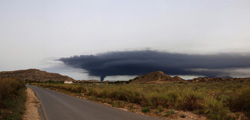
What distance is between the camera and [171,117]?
1152 cm

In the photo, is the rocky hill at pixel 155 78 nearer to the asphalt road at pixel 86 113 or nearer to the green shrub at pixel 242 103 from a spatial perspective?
the asphalt road at pixel 86 113

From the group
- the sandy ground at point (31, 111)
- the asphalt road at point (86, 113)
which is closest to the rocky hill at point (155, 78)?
the sandy ground at point (31, 111)

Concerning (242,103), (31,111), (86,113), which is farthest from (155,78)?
(86,113)

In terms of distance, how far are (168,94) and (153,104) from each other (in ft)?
5.74

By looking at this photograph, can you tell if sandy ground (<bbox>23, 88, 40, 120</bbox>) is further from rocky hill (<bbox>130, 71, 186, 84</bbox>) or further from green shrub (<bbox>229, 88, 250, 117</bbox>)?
Answer: rocky hill (<bbox>130, 71, 186, 84</bbox>)

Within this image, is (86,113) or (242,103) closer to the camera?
(242,103)

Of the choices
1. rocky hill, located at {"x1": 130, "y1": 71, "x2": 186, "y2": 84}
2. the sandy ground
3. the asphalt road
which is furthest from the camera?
rocky hill, located at {"x1": 130, "y1": 71, "x2": 186, "y2": 84}

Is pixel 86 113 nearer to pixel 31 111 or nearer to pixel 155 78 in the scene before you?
pixel 31 111

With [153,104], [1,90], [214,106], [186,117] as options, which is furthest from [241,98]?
[1,90]

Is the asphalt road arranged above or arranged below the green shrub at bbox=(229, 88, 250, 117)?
below

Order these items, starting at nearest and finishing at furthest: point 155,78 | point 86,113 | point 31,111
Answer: point 86,113
point 31,111
point 155,78

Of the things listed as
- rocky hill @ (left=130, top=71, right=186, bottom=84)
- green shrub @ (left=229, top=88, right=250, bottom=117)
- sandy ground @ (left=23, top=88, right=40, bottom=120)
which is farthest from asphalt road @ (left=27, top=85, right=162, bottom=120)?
rocky hill @ (left=130, top=71, right=186, bottom=84)

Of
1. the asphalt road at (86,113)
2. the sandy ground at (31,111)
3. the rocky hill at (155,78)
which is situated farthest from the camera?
the rocky hill at (155,78)

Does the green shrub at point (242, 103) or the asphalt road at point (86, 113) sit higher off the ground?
the green shrub at point (242, 103)
